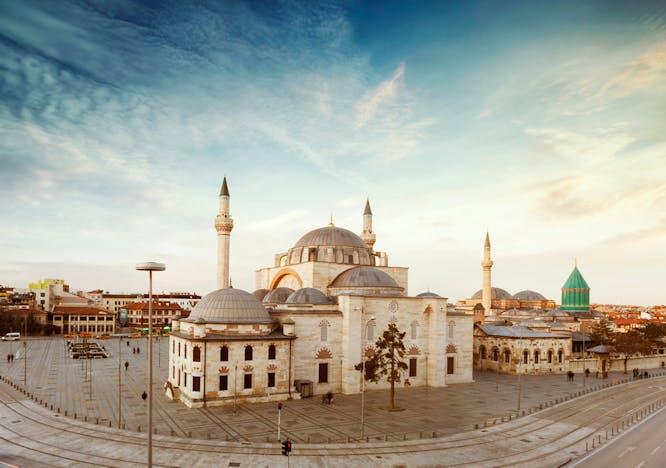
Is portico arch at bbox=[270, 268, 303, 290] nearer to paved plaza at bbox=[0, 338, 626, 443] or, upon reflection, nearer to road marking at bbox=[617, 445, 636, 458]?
paved plaza at bbox=[0, 338, 626, 443]

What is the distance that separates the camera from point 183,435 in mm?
29359

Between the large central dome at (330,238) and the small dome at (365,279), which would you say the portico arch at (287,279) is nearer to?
the large central dome at (330,238)

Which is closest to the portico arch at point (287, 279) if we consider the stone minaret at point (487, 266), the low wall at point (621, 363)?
the low wall at point (621, 363)

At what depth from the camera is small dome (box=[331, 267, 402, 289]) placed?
53.7 metres

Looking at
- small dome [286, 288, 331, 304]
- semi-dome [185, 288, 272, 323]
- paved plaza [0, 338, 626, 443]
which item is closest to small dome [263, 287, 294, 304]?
small dome [286, 288, 331, 304]

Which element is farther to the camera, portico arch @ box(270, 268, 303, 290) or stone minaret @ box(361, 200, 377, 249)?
stone minaret @ box(361, 200, 377, 249)

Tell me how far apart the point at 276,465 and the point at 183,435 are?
8.02 metres

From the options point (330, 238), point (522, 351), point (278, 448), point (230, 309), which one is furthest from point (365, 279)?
point (278, 448)

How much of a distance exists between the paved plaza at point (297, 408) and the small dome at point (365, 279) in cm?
1202

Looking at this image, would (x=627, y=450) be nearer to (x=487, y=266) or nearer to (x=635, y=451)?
(x=635, y=451)

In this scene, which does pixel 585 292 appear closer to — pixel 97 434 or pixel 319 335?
pixel 319 335

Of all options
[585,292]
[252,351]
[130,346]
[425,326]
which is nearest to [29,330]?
[130,346]

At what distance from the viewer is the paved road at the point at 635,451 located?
2556cm

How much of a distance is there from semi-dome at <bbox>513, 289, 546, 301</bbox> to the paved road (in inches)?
3414
